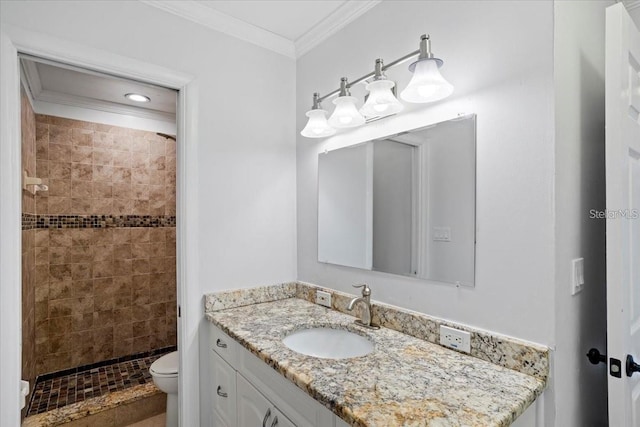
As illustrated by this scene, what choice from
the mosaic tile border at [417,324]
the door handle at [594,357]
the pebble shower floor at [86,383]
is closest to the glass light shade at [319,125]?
the mosaic tile border at [417,324]

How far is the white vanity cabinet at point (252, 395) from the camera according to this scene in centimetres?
105

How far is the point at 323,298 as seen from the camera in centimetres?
184

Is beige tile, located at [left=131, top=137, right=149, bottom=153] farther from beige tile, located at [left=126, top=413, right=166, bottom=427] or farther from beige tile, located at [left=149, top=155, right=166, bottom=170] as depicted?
beige tile, located at [left=126, top=413, right=166, bottom=427]

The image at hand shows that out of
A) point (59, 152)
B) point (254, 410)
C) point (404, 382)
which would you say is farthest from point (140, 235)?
point (404, 382)

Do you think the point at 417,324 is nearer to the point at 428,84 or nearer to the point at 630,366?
the point at 630,366

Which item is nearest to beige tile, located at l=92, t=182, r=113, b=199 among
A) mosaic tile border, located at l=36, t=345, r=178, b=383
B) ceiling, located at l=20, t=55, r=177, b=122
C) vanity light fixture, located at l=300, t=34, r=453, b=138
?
ceiling, located at l=20, t=55, r=177, b=122

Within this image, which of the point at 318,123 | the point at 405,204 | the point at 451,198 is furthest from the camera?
the point at 318,123

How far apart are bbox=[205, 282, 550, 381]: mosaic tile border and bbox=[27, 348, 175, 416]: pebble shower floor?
148 centimetres

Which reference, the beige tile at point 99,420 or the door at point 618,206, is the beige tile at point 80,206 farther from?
the door at point 618,206

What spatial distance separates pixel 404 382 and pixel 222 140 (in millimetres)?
1419

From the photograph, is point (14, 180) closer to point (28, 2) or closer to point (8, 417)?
point (28, 2)

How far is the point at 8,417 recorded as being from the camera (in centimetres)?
129

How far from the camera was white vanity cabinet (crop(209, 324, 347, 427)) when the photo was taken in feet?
3.43

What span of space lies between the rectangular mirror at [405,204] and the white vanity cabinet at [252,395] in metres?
0.66
